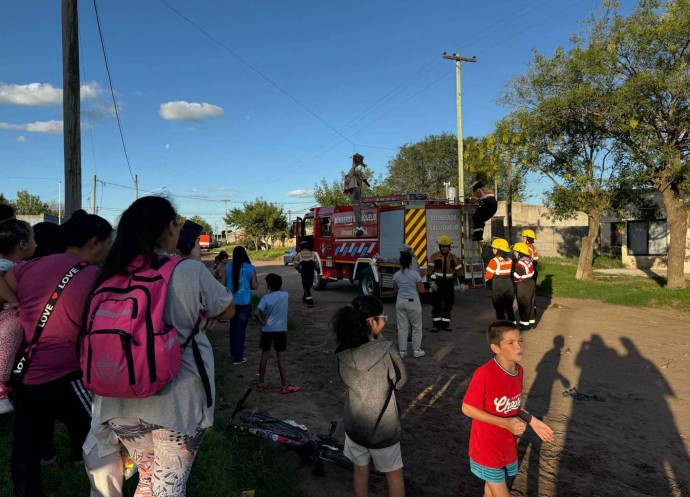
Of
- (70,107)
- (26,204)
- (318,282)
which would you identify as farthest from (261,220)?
(70,107)

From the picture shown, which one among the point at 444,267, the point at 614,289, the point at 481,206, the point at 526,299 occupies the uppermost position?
the point at 481,206

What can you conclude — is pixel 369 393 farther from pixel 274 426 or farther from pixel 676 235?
pixel 676 235

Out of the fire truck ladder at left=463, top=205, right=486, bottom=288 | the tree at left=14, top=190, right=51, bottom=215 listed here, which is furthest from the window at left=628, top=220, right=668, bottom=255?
the tree at left=14, top=190, right=51, bottom=215

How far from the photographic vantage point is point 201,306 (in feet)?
6.45

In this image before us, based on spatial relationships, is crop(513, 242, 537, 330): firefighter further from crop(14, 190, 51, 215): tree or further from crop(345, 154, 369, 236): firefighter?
crop(14, 190, 51, 215): tree

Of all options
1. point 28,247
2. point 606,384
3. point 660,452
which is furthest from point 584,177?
point 28,247

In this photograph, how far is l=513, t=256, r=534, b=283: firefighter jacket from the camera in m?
8.88

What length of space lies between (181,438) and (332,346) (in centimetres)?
620

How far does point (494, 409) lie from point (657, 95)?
40.4ft

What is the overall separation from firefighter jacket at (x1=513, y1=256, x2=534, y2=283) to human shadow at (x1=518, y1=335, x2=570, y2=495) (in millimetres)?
1206

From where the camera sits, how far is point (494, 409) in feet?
8.98

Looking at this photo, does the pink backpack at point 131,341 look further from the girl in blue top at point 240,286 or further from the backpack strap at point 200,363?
the girl in blue top at point 240,286

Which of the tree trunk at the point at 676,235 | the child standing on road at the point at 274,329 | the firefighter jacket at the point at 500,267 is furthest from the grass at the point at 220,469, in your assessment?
the tree trunk at the point at 676,235

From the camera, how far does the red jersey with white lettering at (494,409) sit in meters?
2.73
